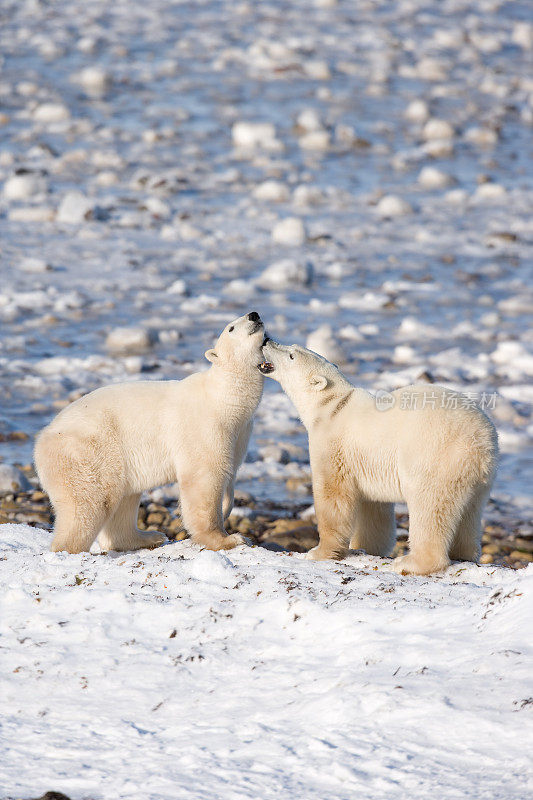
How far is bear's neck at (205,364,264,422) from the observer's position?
5406 mm


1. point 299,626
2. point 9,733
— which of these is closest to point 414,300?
point 299,626

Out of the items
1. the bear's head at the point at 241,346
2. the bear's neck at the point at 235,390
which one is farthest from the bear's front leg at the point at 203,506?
the bear's head at the point at 241,346

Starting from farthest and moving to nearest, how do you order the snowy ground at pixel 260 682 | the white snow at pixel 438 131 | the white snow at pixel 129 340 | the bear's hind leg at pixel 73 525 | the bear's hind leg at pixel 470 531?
the white snow at pixel 438 131, the white snow at pixel 129 340, the bear's hind leg at pixel 73 525, the bear's hind leg at pixel 470 531, the snowy ground at pixel 260 682

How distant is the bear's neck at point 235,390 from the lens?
5406 mm

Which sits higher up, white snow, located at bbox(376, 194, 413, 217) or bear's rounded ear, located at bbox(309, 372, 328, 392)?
bear's rounded ear, located at bbox(309, 372, 328, 392)

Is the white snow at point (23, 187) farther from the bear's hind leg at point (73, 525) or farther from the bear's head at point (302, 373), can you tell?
the bear's hind leg at point (73, 525)

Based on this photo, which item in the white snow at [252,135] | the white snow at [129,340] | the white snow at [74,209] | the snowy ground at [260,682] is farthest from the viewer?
the white snow at [252,135]

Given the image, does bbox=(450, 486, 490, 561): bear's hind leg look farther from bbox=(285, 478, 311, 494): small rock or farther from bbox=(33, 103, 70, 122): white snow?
bbox=(33, 103, 70, 122): white snow

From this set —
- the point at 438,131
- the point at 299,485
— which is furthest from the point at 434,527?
the point at 438,131

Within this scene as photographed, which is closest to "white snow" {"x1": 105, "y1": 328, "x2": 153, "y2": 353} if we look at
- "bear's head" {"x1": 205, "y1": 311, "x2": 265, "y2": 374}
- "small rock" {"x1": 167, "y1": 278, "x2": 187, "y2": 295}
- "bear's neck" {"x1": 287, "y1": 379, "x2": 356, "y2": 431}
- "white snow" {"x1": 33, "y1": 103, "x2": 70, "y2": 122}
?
"small rock" {"x1": 167, "y1": 278, "x2": 187, "y2": 295}

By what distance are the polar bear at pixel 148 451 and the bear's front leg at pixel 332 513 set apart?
1.31 ft

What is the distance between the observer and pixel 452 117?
1814 cm

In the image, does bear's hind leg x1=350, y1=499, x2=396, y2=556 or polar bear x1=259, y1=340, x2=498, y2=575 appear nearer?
polar bear x1=259, y1=340, x2=498, y2=575

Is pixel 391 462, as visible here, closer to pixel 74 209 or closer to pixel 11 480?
pixel 11 480
